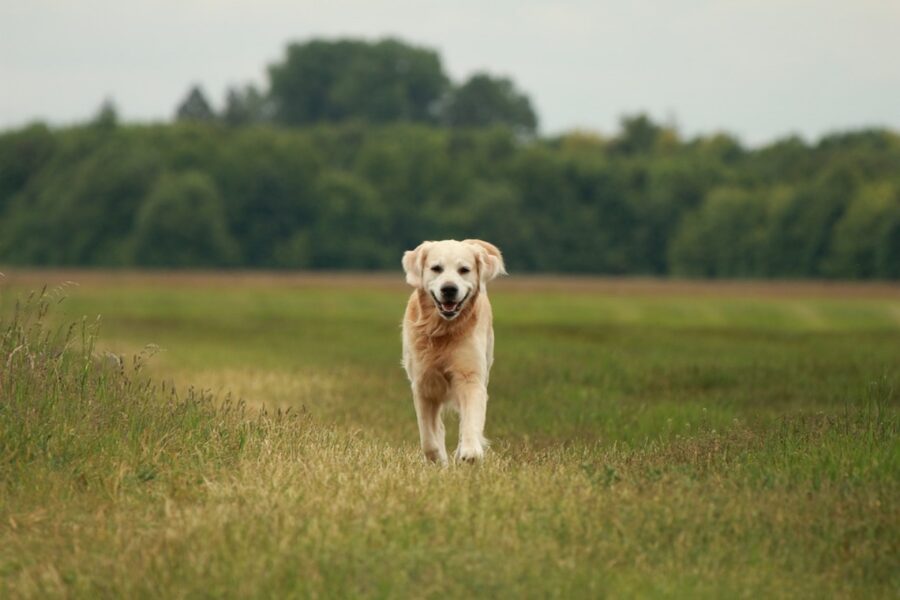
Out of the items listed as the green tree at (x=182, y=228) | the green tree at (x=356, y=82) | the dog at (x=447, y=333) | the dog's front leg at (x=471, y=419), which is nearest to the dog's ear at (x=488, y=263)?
the dog at (x=447, y=333)

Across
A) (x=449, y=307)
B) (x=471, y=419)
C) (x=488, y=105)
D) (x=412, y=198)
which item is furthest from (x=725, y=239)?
(x=471, y=419)

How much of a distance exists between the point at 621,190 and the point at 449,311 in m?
87.3

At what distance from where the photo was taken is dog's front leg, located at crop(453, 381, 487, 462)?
10.2 meters

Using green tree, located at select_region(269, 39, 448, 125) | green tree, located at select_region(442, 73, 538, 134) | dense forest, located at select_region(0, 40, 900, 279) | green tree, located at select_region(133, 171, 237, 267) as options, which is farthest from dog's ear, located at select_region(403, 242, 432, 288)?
green tree, located at select_region(442, 73, 538, 134)

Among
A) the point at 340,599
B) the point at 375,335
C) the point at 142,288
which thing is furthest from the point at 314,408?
the point at 142,288

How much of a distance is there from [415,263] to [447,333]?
1.86ft

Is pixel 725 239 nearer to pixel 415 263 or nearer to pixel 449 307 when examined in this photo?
pixel 415 263

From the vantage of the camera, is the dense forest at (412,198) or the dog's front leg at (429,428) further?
the dense forest at (412,198)

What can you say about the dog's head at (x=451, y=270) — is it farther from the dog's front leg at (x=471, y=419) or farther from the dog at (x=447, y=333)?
the dog's front leg at (x=471, y=419)

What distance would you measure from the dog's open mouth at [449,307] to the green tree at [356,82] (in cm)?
12341

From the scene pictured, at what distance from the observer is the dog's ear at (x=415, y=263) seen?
11.1 m

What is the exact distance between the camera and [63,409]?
9.87 meters

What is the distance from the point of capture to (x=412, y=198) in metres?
97.5

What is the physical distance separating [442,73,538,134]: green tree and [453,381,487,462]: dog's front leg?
125657 mm
